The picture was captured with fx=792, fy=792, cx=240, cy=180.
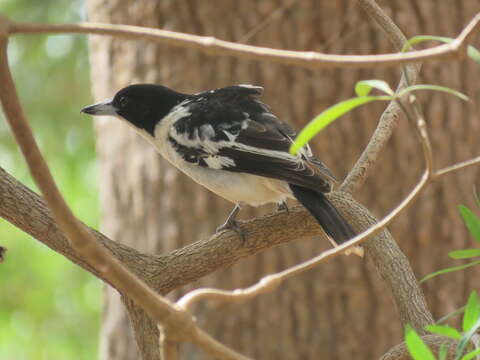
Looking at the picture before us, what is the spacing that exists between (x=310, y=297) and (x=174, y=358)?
3878mm

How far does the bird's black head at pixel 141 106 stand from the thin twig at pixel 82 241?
9.37 feet

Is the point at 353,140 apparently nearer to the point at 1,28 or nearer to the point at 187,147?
the point at 187,147

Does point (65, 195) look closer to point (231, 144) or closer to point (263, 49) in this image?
point (231, 144)

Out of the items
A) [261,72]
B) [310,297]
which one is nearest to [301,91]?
[261,72]

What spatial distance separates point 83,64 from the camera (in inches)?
347

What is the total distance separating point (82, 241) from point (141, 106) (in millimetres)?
2978

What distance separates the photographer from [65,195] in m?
8.66

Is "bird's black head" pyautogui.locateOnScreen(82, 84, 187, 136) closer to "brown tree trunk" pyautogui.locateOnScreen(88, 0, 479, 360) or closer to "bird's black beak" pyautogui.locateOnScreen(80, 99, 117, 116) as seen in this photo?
"bird's black beak" pyautogui.locateOnScreen(80, 99, 117, 116)

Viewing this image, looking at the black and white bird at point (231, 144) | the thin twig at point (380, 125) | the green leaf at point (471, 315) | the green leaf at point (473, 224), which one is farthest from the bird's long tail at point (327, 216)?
the green leaf at point (471, 315)

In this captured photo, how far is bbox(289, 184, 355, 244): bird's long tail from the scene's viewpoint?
340 centimetres

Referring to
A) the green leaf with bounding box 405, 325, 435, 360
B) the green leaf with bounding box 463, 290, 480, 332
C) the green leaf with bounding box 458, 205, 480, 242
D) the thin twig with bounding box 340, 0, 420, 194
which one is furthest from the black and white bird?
the green leaf with bounding box 405, 325, 435, 360

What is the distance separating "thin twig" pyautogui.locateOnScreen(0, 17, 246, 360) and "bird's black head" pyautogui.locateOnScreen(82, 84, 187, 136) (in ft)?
9.37

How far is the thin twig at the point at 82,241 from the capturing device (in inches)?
62.8

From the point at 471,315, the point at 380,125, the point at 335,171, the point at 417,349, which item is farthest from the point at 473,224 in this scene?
the point at 335,171
